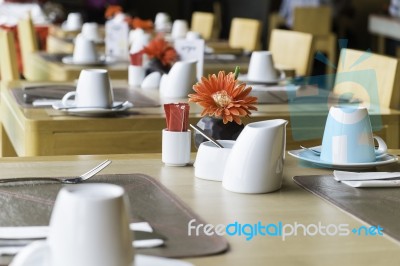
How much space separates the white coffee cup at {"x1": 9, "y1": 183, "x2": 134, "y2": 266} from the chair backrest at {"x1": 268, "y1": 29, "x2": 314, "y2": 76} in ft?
9.13

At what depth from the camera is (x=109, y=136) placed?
2.19 m

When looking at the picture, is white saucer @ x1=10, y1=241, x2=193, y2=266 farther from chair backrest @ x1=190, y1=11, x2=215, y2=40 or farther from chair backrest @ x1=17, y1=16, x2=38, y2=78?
chair backrest @ x1=190, y1=11, x2=215, y2=40

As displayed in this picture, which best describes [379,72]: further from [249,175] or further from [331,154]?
[249,175]

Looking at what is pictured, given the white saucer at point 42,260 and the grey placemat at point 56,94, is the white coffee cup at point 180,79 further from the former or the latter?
the white saucer at point 42,260

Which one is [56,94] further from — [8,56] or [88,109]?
[8,56]

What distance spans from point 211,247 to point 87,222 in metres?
0.29

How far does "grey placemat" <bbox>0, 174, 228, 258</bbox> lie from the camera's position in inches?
44.8

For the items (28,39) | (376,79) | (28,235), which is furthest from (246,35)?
(28,235)

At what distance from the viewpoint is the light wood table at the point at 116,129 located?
2.14 meters

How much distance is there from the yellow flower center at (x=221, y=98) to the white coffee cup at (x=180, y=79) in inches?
38.0

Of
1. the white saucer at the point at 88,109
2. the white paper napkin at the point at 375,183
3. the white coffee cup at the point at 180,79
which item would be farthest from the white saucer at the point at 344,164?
the white coffee cup at the point at 180,79

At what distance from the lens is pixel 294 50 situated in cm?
376

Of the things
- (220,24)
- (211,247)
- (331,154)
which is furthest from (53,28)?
(211,247)

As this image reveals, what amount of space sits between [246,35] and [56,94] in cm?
260
